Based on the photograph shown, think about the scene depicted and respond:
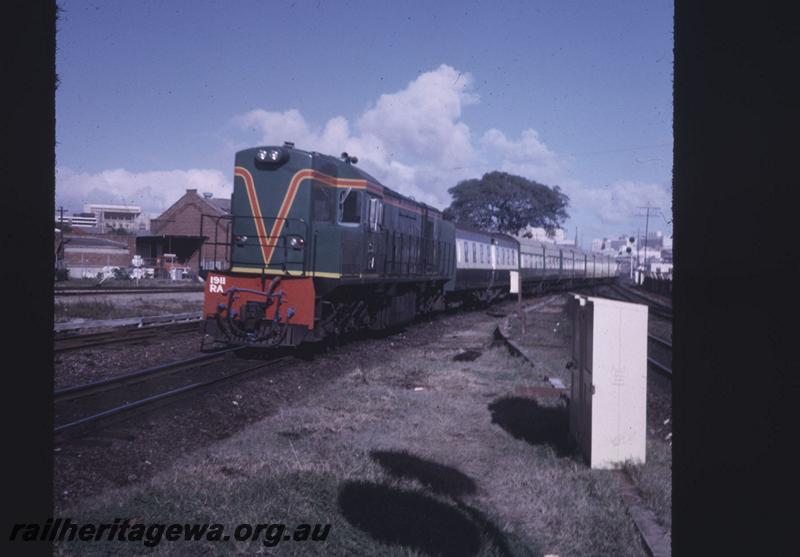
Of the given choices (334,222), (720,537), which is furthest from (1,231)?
(334,222)

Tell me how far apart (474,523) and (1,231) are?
387 centimetres

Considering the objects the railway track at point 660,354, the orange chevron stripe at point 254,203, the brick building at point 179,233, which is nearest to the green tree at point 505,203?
the brick building at point 179,233

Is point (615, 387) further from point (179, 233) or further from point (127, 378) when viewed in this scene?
point (179, 233)

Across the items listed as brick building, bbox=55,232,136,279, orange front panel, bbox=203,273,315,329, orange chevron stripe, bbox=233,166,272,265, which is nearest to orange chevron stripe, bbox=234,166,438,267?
orange chevron stripe, bbox=233,166,272,265

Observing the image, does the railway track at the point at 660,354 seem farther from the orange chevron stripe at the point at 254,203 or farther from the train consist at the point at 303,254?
the orange chevron stripe at the point at 254,203

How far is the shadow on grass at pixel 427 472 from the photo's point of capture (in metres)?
5.04

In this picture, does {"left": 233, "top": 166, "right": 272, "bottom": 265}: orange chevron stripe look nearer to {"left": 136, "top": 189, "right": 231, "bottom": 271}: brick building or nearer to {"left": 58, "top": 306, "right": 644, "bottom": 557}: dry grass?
{"left": 58, "top": 306, "right": 644, "bottom": 557}: dry grass

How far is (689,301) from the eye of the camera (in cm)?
125

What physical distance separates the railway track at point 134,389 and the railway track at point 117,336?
2.46 meters

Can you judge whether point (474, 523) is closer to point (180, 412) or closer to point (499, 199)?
point (180, 412)

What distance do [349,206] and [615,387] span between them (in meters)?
8.02

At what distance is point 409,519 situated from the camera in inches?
168

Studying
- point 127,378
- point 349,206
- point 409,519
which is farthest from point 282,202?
point 409,519

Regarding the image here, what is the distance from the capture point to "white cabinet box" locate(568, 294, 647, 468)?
5566mm
